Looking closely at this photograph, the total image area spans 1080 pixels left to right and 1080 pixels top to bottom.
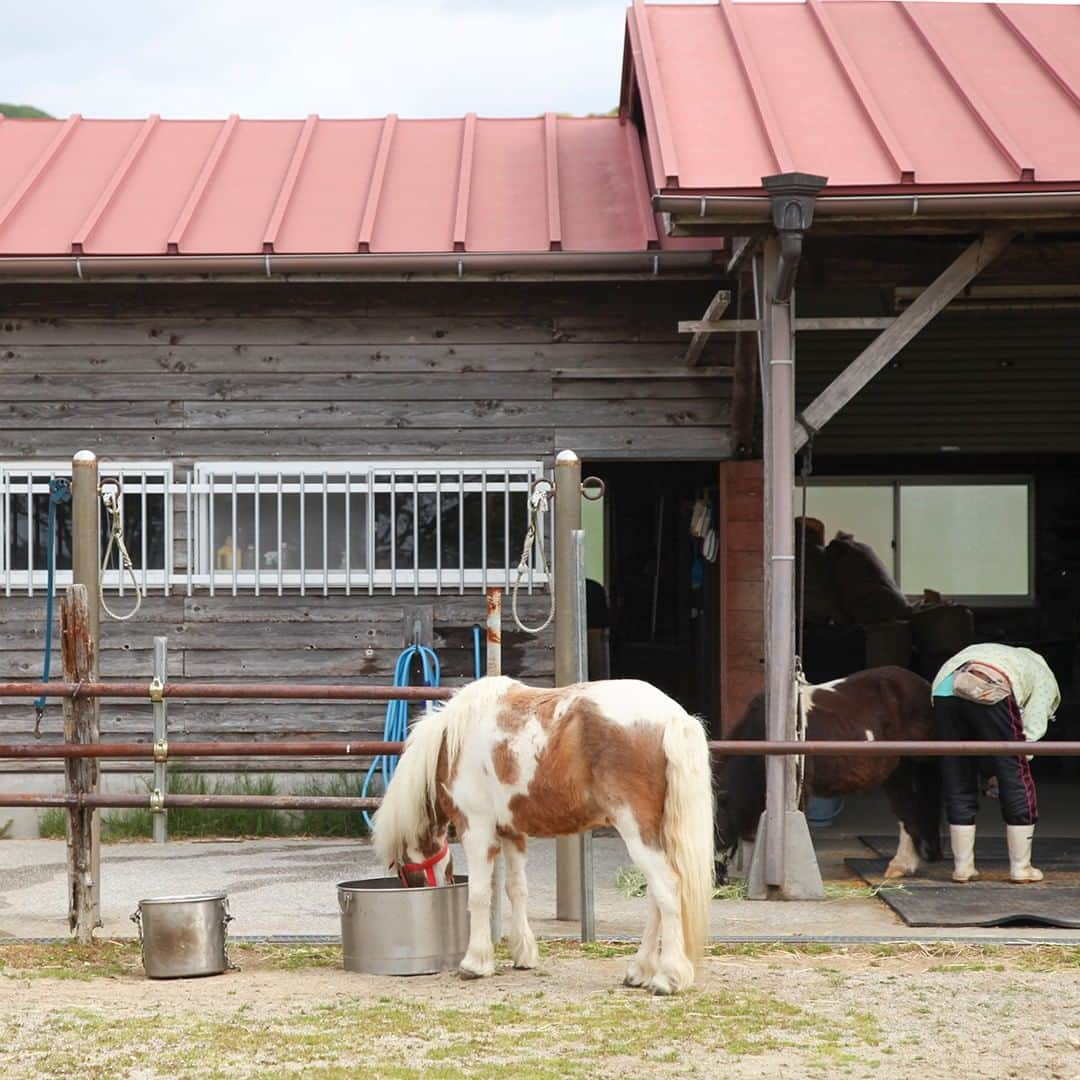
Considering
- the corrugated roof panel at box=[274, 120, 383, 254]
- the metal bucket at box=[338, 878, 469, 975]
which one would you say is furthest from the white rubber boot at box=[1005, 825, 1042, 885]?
the corrugated roof panel at box=[274, 120, 383, 254]

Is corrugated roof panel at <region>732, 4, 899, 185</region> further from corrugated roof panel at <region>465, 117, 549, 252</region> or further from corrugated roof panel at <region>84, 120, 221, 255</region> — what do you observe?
corrugated roof panel at <region>84, 120, 221, 255</region>

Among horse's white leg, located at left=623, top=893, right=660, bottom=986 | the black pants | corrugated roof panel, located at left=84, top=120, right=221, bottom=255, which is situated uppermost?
corrugated roof panel, located at left=84, top=120, right=221, bottom=255

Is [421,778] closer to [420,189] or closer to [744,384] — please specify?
[744,384]

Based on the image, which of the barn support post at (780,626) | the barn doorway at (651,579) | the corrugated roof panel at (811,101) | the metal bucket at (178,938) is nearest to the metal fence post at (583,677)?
the barn support post at (780,626)

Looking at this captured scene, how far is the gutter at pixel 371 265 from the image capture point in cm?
983

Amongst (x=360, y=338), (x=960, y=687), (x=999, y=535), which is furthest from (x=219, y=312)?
Result: (x=999, y=535)

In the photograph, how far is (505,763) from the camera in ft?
20.7

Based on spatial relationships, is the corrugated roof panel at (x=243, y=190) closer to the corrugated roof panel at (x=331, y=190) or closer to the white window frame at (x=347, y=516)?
the corrugated roof panel at (x=331, y=190)

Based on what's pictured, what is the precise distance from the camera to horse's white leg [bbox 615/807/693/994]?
19.5ft

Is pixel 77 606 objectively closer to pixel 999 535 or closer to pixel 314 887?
pixel 314 887

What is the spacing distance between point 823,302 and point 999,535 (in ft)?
14.3

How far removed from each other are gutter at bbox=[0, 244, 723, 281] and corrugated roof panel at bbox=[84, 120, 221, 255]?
0.11 metres

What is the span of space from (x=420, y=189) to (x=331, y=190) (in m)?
0.59

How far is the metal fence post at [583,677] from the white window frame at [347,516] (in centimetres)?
297
